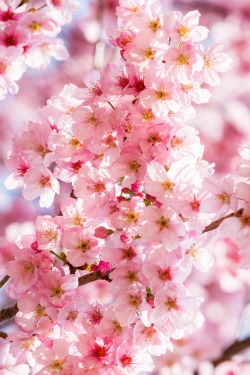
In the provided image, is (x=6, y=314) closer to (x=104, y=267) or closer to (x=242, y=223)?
(x=104, y=267)

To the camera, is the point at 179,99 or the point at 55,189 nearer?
the point at 179,99

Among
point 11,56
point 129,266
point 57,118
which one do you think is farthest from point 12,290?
→ point 11,56

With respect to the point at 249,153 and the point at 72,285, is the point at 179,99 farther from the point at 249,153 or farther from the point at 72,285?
the point at 72,285

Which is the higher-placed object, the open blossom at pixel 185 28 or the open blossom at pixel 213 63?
the open blossom at pixel 185 28

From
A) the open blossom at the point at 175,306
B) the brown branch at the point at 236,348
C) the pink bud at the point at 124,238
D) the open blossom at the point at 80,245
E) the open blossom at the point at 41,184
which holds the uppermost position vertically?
the open blossom at the point at 41,184

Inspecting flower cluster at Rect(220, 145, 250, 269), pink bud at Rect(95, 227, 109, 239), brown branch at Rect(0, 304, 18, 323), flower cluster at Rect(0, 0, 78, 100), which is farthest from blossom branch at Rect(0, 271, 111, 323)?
flower cluster at Rect(0, 0, 78, 100)

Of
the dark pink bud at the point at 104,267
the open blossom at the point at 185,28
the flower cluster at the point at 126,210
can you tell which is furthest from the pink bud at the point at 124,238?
the open blossom at the point at 185,28

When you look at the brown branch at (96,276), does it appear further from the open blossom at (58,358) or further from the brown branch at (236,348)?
the brown branch at (236,348)

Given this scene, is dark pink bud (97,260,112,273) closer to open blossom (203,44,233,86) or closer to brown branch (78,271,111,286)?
brown branch (78,271,111,286)
